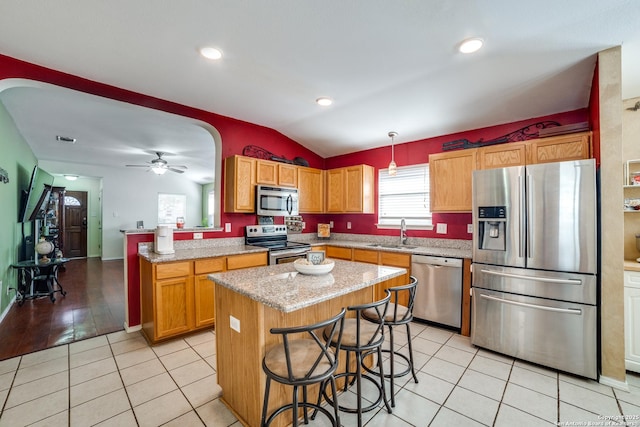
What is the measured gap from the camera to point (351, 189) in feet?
15.0

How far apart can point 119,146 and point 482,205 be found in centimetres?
618

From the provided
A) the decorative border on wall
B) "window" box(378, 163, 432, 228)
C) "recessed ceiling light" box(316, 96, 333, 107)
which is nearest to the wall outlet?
"recessed ceiling light" box(316, 96, 333, 107)

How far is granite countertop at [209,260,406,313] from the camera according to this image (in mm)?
1487

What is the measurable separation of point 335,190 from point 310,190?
1.41 ft

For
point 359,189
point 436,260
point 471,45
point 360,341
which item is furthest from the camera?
point 359,189

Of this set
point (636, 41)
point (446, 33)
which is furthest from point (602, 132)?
point (446, 33)

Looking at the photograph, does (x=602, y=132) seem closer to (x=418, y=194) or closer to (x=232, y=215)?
(x=418, y=194)

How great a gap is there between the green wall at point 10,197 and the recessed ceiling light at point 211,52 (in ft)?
9.92

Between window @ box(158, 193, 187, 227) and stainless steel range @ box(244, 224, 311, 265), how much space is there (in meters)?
5.53

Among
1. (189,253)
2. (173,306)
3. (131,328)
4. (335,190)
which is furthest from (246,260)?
(335,190)

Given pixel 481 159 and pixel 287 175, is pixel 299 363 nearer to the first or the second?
pixel 481 159

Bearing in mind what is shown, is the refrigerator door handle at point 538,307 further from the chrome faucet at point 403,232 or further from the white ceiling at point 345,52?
the white ceiling at point 345,52

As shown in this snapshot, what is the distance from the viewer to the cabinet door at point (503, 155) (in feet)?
9.87

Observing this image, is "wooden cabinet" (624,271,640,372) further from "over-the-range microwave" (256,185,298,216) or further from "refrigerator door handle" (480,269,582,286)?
"over-the-range microwave" (256,185,298,216)
